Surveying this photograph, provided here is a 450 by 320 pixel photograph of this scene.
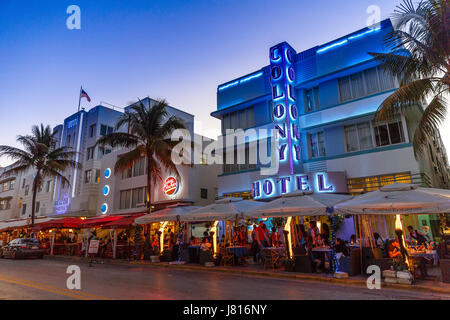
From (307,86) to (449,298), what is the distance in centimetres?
1520

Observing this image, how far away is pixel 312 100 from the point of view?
2059 cm

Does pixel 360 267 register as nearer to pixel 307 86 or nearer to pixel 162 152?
pixel 307 86

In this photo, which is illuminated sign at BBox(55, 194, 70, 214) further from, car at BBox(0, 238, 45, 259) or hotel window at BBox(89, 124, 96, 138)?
car at BBox(0, 238, 45, 259)

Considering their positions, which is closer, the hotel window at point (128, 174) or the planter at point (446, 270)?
the planter at point (446, 270)

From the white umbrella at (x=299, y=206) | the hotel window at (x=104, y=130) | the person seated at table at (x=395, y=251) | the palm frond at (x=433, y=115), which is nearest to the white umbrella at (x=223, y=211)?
the white umbrella at (x=299, y=206)

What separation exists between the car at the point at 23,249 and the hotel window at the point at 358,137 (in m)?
24.2

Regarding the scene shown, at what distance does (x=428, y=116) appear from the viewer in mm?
11547

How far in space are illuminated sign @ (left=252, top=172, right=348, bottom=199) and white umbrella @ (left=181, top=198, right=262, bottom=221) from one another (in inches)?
107

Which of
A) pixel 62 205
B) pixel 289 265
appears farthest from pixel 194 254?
pixel 62 205

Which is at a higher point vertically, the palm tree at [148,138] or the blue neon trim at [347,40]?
the blue neon trim at [347,40]

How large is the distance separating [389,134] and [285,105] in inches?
Result: 247

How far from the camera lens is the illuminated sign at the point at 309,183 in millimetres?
17062

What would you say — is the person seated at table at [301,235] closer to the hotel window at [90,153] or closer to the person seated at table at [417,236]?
the person seated at table at [417,236]

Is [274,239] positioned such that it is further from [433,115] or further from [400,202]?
[433,115]
